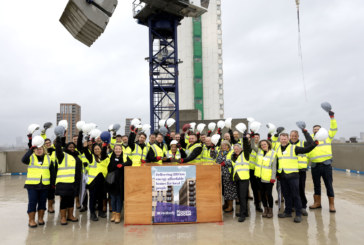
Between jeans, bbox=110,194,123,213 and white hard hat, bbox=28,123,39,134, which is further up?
white hard hat, bbox=28,123,39,134

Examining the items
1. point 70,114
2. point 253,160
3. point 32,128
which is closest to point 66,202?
point 32,128

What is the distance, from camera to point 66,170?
5.35m

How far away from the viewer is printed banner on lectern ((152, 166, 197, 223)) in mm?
5246

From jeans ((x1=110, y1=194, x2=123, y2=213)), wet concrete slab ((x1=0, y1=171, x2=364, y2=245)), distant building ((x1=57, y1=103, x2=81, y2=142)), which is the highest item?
distant building ((x1=57, y1=103, x2=81, y2=142))

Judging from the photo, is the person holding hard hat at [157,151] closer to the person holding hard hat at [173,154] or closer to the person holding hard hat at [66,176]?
the person holding hard hat at [173,154]

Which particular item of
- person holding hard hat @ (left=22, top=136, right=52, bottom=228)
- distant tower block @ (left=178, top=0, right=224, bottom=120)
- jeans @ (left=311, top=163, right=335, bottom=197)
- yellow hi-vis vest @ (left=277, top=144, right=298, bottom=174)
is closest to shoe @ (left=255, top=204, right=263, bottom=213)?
yellow hi-vis vest @ (left=277, top=144, right=298, bottom=174)

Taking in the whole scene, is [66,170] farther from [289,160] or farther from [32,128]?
[289,160]

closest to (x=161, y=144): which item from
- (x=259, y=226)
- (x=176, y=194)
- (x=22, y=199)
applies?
(x=176, y=194)

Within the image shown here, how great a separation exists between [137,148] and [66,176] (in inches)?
66.8

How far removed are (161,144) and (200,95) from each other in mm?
31236

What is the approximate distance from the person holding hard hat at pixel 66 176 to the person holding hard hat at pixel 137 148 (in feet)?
4.02

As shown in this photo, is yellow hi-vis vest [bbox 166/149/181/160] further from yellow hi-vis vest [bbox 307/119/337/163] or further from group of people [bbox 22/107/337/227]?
yellow hi-vis vest [bbox 307/119/337/163]

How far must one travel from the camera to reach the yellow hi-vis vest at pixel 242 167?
5516mm

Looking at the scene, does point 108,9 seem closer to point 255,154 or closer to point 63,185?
point 63,185
